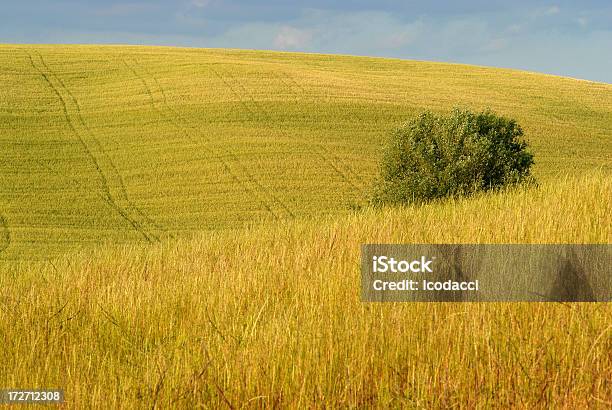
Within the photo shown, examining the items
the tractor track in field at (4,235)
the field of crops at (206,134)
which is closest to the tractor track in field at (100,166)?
the field of crops at (206,134)

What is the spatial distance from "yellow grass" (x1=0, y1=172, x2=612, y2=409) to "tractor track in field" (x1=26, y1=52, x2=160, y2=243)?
24268 millimetres

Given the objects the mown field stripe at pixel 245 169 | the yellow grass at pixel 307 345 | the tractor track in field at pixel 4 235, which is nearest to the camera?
the yellow grass at pixel 307 345

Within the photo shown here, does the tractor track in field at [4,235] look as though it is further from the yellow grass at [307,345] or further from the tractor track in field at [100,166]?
the yellow grass at [307,345]

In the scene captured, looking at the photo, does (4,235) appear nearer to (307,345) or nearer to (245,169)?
(245,169)

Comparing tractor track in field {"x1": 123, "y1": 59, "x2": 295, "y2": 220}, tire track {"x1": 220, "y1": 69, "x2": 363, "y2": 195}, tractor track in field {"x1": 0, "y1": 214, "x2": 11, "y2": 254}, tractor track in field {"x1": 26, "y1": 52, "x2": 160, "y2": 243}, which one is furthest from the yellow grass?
tire track {"x1": 220, "y1": 69, "x2": 363, "y2": 195}

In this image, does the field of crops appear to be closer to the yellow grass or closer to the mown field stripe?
the mown field stripe

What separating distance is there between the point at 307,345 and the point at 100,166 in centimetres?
3915

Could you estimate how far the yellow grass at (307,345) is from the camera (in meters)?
4.61

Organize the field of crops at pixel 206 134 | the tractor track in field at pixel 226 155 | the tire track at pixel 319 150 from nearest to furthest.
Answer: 1. the field of crops at pixel 206 134
2. the tractor track in field at pixel 226 155
3. the tire track at pixel 319 150

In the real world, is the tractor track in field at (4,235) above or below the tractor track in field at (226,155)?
below

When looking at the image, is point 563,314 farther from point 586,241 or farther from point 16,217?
point 16,217

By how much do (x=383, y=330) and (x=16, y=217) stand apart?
30980mm

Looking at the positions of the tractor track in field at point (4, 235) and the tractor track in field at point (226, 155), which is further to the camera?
the tractor track in field at point (226, 155)

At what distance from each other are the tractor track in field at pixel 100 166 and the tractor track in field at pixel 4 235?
16.1ft
